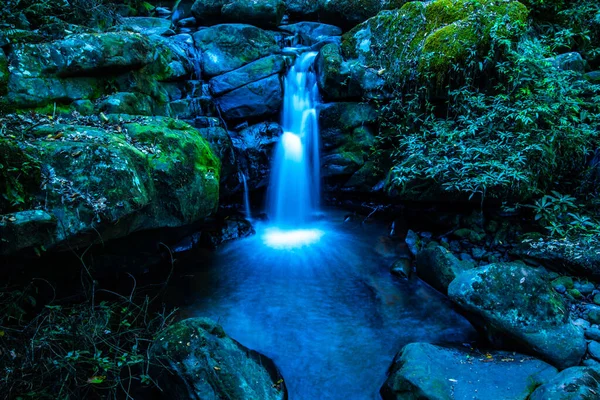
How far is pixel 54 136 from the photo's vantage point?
4383 mm

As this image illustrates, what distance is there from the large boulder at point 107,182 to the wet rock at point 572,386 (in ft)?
14.9

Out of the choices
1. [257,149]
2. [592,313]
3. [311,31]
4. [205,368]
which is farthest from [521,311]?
[311,31]

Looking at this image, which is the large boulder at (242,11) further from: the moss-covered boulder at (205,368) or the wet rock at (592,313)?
the wet rock at (592,313)

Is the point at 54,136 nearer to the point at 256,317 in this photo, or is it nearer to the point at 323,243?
the point at 256,317

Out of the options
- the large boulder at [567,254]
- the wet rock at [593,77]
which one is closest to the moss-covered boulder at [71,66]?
the large boulder at [567,254]

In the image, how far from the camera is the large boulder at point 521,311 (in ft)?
13.1

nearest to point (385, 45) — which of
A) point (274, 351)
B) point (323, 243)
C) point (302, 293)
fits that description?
point (323, 243)

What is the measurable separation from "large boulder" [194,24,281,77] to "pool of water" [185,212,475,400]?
15.1ft

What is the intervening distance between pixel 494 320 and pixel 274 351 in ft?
8.60

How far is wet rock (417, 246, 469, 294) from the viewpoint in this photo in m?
5.61

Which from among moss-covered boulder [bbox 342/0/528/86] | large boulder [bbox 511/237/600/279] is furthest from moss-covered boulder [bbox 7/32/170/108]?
large boulder [bbox 511/237/600/279]

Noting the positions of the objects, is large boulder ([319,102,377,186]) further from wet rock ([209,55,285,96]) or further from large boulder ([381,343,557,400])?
large boulder ([381,343,557,400])

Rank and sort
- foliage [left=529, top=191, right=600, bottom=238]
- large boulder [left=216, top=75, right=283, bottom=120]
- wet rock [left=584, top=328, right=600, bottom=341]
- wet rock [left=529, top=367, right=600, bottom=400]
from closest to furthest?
wet rock [left=529, top=367, right=600, bottom=400] < wet rock [left=584, top=328, right=600, bottom=341] < foliage [left=529, top=191, right=600, bottom=238] < large boulder [left=216, top=75, right=283, bottom=120]

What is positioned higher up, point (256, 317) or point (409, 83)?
point (409, 83)
